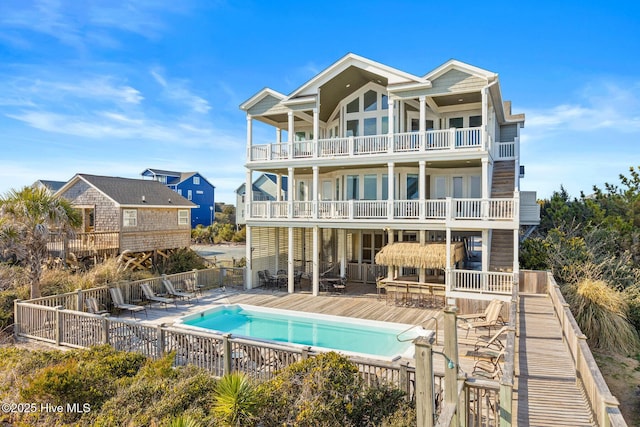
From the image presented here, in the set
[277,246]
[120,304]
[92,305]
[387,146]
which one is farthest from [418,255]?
[92,305]

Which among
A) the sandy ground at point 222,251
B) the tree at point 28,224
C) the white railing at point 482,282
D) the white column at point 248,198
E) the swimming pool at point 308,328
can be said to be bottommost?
the swimming pool at point 308,328

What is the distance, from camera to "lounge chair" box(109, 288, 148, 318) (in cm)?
1285

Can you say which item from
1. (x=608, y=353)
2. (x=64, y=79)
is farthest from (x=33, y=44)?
(x=608, y=353)

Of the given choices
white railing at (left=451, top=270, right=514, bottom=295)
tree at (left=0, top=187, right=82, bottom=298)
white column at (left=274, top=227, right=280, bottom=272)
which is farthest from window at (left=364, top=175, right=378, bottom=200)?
tree at (left=0, top=187, right=82, bottom=298)

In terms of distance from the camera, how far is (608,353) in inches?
430

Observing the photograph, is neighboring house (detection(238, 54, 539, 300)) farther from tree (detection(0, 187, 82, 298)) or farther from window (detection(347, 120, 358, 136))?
tree (detection(0, 187, 82, 298))

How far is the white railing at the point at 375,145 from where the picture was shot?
48.5ft

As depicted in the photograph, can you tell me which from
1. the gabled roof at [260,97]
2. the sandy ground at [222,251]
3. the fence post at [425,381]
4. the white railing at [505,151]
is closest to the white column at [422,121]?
the white railing at [505,151]

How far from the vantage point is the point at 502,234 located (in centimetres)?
1692

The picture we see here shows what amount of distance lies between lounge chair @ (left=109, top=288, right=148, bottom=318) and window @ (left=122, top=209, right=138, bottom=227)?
7526 millimetres

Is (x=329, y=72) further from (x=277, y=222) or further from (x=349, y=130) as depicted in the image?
(x=277, y=222)

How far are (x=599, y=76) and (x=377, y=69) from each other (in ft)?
42.1

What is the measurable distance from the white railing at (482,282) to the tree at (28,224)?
13725 mm

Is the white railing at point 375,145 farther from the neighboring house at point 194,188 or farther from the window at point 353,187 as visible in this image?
the neighboring house at point 194,188
